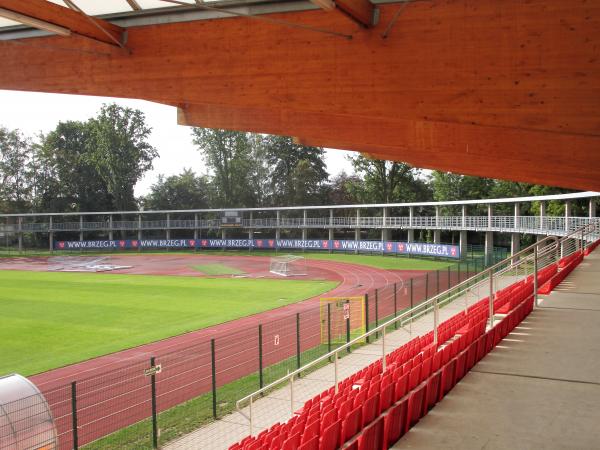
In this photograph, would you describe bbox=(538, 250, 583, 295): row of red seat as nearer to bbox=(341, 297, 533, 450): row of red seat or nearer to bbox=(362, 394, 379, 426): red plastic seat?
bbox=(341, 297, 533, 450): row of red seat

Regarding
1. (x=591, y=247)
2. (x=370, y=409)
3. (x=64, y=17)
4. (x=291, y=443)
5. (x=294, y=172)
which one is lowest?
(x=291, y=443)

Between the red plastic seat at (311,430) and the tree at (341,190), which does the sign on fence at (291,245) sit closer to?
the tree at (341,190)

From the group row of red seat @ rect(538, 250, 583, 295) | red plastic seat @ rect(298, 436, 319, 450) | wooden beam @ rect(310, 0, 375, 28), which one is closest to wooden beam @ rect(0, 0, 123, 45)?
wooden beam @ rect(310, 0, 375, 28)

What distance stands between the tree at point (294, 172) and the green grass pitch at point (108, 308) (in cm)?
4681

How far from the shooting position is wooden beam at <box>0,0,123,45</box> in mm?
7430

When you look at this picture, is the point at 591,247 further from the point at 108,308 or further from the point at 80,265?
the point at 80,265

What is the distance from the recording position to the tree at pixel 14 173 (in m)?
88.8

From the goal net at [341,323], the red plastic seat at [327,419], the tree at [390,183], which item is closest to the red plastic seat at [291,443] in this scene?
the red plastic seat at [327,419]

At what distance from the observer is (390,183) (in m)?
80.9

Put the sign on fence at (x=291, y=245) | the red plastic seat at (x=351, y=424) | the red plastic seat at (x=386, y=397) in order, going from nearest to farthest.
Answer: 1. the red plastic seat at (x=351, y=424)
2. the red plastic seat at (x=386, y=397)
3. the sign on fence at (x=291, y=245)

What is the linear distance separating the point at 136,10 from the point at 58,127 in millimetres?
95577

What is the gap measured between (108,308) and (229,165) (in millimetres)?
63101

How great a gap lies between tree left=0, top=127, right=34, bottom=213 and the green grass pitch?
49.1 meters

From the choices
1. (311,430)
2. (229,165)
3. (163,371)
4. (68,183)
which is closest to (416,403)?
(311,430)
